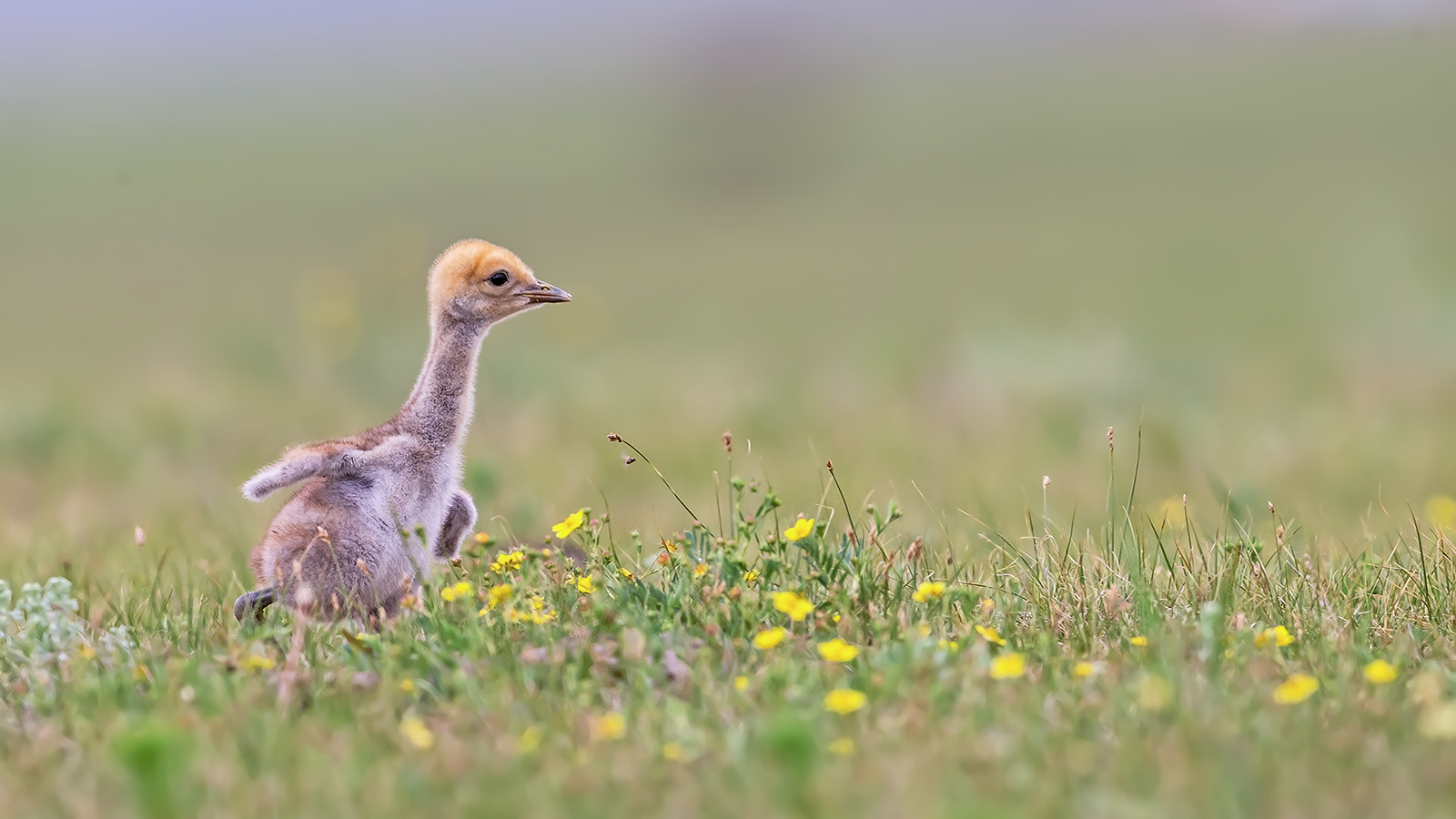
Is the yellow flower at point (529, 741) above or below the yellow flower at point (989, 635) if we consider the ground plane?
above

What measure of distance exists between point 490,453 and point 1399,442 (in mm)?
6260

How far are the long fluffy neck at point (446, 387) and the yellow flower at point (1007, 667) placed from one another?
249 centimetres

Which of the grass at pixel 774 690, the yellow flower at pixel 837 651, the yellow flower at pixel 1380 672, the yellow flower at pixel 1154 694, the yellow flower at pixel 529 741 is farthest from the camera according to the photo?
the yellow flower at pixel 837 651

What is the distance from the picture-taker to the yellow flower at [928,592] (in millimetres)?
4801

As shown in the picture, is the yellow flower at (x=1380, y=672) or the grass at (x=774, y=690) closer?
the grass at (x=774, y=690)

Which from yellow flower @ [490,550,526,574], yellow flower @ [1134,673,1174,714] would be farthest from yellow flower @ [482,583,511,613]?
yellow flower @ [1134,673,1174,714]

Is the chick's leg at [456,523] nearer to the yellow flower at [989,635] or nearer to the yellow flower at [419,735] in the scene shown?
the yellow flower at [419,735]

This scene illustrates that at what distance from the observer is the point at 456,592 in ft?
16.1

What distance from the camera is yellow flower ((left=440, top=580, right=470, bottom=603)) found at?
482 cm

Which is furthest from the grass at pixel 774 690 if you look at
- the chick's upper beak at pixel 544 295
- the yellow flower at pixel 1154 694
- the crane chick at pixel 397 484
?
the chick's upper beak at pixel 544 295

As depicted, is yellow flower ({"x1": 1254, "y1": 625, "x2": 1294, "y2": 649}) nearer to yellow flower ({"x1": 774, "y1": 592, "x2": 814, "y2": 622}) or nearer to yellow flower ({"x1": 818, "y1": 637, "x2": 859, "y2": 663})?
yellow flower ({"x1": 818, "y1": 637, "x2": 859, "y2": 663})

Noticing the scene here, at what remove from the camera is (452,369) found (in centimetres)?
585

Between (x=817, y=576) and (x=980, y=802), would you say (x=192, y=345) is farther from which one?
(x=980, y=802)

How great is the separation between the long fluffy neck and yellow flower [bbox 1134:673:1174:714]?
9.50ft
